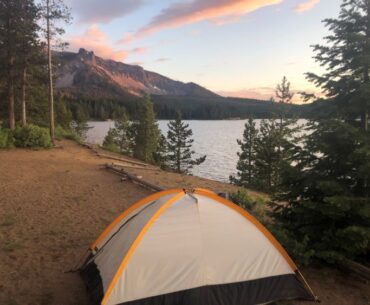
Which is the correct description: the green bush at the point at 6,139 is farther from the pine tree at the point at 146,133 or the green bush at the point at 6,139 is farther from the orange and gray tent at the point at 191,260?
the pine tree at the point at 146,133

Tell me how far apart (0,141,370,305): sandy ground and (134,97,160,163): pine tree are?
28.8 metres

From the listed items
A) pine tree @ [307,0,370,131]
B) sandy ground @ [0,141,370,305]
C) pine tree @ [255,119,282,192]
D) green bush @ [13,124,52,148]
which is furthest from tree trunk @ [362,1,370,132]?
pine tree @ [255,119,282,192]

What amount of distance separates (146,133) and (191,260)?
1674 inches

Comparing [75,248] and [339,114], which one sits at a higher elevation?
[339,114]

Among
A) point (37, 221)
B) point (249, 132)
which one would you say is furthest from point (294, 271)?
point (249, 132)

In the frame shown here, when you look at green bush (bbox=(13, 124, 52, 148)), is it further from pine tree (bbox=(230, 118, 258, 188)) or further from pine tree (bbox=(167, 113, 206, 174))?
pine tree (bbox=(167, 113, 206, 174))

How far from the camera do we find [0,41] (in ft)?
83.0

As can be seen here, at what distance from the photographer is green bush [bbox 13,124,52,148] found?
22.8 meters

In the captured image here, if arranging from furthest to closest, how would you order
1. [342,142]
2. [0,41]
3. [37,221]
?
[0,41] < [37,221] < [342,142]

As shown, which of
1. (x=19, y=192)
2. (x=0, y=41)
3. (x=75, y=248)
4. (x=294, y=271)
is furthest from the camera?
(x=0, y=41)

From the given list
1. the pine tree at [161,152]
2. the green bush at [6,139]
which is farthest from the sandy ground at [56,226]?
the pine tree at [161,152]

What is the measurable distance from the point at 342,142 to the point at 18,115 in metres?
32.6

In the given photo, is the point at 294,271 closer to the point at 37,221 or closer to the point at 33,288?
the point at 33,288

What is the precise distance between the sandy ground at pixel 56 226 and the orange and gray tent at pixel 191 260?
2.33 ft
